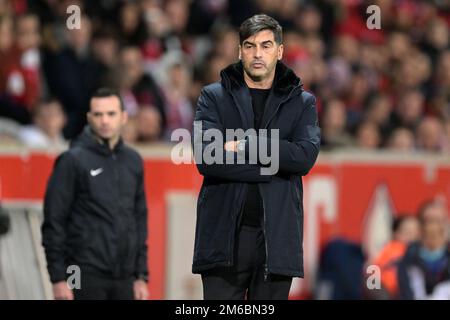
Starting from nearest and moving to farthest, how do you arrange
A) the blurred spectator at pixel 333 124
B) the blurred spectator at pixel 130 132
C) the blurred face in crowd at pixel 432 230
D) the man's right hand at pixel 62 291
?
1. the man's right hand at pixel 62 291
2. the blurred face in crowd at pixel 432 230
3. the blurred spectator at pixel 130 132
4. the blurred spectator at pixel 333 124

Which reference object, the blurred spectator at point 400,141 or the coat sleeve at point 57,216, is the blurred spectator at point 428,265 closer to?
the blurred spectator at point 400,141

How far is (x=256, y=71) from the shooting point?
583cm

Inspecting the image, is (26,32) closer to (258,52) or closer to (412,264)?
(412,264)

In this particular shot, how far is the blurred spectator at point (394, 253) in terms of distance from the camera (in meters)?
10.2

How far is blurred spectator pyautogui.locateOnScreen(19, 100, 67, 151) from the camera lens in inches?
433

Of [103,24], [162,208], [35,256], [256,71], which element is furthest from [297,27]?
[256,71]

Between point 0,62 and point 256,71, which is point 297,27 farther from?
point 256,71

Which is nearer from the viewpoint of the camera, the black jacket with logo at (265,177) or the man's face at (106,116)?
the black jacket with logo at (265,177)

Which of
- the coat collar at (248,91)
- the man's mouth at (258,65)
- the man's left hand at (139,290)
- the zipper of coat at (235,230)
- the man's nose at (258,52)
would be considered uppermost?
the man's nose at (258,52)

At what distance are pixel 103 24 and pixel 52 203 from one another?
5539mm

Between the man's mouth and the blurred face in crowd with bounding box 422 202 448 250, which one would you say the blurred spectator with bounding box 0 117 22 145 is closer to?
the blurred face in crowd with bounding box 422 202 448 250

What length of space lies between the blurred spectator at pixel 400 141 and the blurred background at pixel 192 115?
17 mm

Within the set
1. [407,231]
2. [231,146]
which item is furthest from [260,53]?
[407,231]

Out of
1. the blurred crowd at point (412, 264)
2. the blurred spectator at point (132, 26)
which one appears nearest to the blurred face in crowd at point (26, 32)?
the blurred spectator at point (132, 26)
